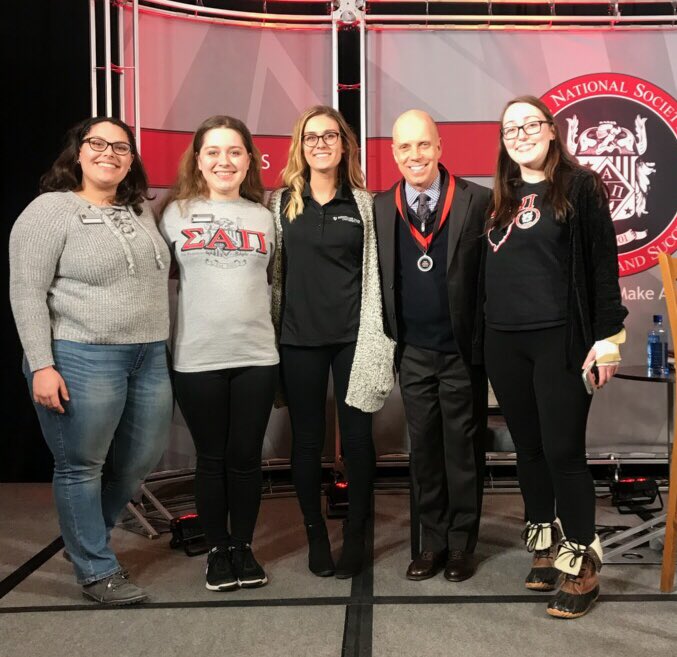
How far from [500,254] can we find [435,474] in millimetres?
813

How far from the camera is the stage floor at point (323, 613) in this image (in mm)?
2139

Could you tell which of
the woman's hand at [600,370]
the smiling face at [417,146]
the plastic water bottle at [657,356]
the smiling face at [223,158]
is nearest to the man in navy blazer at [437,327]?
the smiling face at [417,146]

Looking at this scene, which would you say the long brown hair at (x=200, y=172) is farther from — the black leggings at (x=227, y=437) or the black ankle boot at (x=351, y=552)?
the black ankle boot at (x=351, y=552)

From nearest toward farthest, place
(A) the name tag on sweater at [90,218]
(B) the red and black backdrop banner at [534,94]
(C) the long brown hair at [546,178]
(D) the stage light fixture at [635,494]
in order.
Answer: (C) the long brown hair at [546,178] < (A) the name tag on sweater at [90,218] < (D) the stage light fixture at [635,494] < (B) the red and black backdrop banner at [534,94]

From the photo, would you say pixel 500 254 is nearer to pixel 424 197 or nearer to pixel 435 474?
pixel 424 197

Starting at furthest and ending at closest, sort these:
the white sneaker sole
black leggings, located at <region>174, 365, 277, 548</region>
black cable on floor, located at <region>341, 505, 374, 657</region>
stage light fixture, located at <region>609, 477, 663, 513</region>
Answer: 1. stage light fixture, located at <region>609, 477, 663, 513</region>
2. the white sneaker sole
3. black leggings, located at <region>174, 365, 277, 548</region>
4. black cable on floor, located at <region>341, 505, 374, 657</region>

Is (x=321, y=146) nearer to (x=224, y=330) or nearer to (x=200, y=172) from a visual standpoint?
(x=200, y=172)

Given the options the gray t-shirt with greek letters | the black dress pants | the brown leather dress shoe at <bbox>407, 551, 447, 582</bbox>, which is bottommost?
the brown leather dress shoe at <bbox>407, 551, 447, 582</bbox>

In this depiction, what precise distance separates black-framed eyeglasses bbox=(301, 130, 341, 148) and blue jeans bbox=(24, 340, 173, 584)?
2.71ft

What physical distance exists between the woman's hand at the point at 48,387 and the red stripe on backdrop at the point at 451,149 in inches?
81.4

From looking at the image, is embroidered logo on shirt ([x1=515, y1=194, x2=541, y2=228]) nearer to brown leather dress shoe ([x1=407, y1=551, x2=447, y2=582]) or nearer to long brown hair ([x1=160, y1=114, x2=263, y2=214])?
long brown hair ([x1=160, y1=114, x2=263, y2=214])

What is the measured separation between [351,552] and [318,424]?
47cm

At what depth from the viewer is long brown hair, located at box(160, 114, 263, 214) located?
252cm

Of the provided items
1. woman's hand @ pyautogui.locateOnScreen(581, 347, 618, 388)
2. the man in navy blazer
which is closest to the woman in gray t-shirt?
the man in navy blazer
